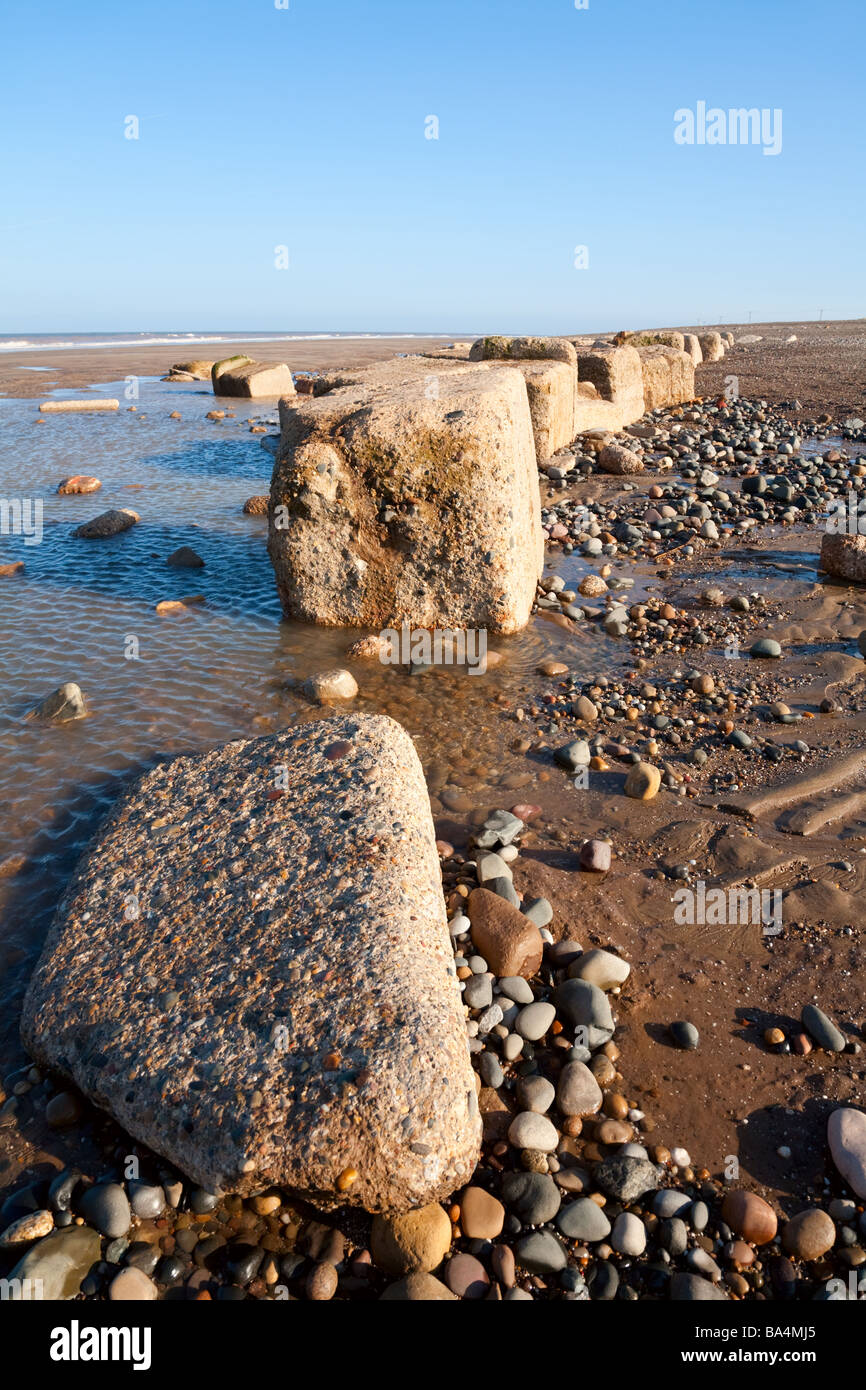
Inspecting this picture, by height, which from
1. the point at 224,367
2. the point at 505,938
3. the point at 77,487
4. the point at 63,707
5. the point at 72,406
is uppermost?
the point at 224,367

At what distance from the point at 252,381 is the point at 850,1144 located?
854 inches

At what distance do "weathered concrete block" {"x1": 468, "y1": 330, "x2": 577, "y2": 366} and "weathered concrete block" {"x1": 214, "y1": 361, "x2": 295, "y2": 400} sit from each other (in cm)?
1071

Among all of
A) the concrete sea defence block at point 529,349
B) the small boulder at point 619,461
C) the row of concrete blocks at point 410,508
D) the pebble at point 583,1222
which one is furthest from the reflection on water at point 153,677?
the concrete sea defence block at point 529,349

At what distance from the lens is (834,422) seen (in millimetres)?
15391

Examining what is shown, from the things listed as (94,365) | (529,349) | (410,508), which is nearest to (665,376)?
(529,349)

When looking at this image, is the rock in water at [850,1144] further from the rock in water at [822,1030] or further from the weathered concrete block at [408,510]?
the weathered concrete block at [408,510]

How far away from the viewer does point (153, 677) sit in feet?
19.6

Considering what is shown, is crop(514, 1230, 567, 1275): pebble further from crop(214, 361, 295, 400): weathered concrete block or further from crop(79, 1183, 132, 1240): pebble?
crop(214, 361, 295, 400): weathered concrete block

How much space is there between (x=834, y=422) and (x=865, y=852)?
546 inches

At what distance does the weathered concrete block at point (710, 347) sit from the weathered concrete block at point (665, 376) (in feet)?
37.1

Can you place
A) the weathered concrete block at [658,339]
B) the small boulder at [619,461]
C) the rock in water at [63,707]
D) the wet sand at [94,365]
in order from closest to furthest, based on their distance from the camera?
the rock in water at [63,707]
the small boulder at [619,461]
the weathered concrete block at [658,339]
the wet sand at [94,365]

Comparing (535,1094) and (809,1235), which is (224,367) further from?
(809,1235)

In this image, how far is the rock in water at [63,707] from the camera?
17.5ft

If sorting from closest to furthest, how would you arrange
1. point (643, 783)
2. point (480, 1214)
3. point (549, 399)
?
point (480, 1214), point (643, 783), point (549, 399)
